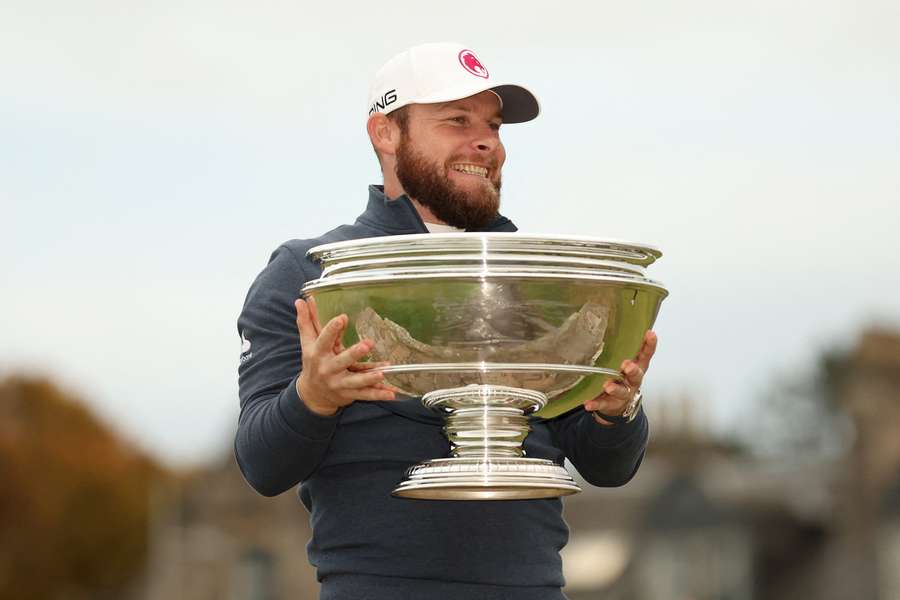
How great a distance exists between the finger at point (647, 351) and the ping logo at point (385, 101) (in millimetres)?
998

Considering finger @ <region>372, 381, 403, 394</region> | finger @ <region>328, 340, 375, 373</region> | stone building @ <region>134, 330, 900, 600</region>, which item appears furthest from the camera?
stone building @ <region>134, 330, 900, 600</region>

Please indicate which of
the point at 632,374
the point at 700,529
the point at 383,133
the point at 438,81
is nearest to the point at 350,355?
the point at 632,374

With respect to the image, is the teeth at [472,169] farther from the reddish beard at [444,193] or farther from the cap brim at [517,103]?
the cap brim at [517,103]

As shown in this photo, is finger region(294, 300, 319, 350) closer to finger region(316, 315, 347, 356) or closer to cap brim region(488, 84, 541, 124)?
finger region(316, 315, 347, 356)

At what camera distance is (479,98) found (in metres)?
4.04

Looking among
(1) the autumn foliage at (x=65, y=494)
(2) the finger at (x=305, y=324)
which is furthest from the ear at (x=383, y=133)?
(1) the autumn foliage at (x=65, y=494)

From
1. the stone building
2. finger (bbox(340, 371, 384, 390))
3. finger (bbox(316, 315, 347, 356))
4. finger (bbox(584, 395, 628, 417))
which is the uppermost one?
finger (bbox(316, 315, 347, 356))

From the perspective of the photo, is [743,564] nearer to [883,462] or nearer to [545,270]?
[883,462]

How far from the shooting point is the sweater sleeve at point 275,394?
11.5ft

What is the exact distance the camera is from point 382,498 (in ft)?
12.4

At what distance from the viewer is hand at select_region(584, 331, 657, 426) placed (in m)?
3.42

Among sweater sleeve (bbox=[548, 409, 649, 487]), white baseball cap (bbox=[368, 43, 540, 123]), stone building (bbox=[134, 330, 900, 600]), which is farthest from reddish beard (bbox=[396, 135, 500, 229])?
stone building (bbox=[134, 330, 900, 600])

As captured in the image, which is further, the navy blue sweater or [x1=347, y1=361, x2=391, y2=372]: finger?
the navy blue sweater

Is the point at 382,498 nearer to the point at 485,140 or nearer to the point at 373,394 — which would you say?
the point at 373,394
